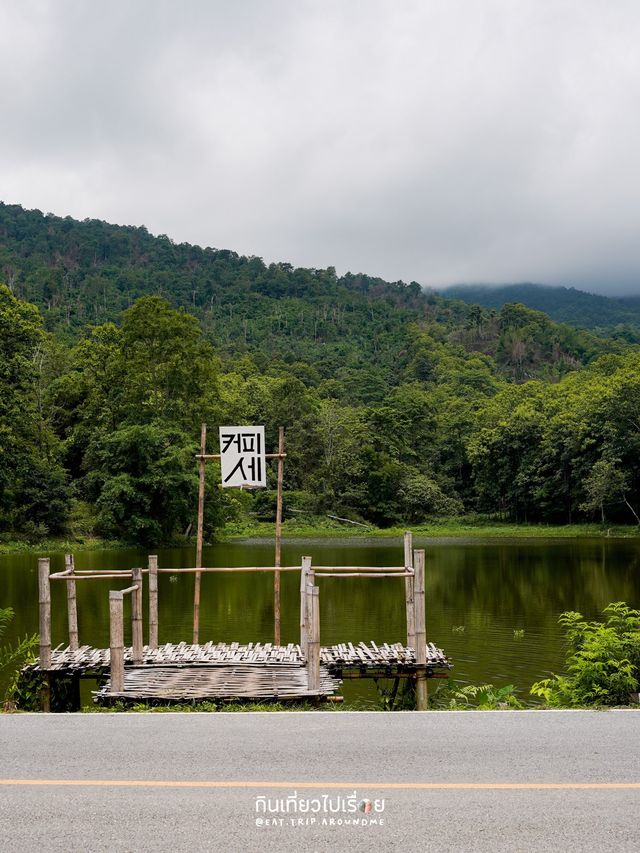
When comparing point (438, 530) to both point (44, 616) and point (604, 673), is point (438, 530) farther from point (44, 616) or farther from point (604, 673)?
point (604, 673)

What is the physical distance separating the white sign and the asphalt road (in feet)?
18.3

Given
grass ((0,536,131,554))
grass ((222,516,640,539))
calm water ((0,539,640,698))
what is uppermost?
calm water ((0,539,640,698))

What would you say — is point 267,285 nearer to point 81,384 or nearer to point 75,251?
point 75,251

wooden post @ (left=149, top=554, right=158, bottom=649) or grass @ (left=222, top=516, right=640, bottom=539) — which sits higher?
wooden post @ (left=149, top=554, right=158, bottom=649)

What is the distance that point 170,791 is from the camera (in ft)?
17.9

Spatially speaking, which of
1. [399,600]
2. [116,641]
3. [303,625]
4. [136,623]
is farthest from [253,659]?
[399,600]

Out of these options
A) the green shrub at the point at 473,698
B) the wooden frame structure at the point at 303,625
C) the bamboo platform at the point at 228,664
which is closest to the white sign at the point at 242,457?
the wooden frame structure at the point at 303,625

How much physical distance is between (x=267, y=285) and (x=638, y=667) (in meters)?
141

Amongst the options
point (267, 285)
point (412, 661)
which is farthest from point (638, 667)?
point (267, 285)

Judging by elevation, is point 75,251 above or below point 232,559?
above

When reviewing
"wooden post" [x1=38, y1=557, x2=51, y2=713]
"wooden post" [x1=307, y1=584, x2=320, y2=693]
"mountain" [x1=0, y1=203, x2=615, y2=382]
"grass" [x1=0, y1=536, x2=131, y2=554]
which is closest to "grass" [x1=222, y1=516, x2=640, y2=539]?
"grass" [x1=0, y1=536, x2=131, y2=554]

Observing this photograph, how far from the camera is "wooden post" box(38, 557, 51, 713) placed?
10.5m

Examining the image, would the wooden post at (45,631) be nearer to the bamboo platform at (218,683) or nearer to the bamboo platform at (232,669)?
the bamboo platform at (232,669)

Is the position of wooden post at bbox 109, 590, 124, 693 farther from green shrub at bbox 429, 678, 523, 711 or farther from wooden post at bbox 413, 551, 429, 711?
green shrub at bbox 429, 678, 523, 711
